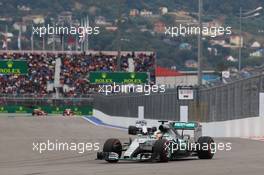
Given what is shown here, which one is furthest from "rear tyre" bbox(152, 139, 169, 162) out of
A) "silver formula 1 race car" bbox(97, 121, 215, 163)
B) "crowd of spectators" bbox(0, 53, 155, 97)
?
"crowd of spectators" bbox(0, 53, 155, 97)

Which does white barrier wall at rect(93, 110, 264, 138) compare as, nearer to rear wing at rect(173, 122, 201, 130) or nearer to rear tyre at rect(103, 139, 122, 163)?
rear wing at rect(173, 122, 201, 130)

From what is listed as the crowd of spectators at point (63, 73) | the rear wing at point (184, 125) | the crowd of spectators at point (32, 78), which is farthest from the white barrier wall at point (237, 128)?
the crowd of spectators at point (32, 78)

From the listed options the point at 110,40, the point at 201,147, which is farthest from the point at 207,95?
the point at 110,40

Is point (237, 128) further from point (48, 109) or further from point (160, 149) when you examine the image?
point (48, 109)

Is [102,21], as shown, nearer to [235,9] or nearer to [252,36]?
[235,9]

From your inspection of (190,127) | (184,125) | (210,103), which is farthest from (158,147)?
(210,103)

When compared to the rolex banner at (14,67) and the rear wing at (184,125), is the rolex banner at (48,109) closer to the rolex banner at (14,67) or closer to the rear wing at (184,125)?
the rolex banner at (14,67)

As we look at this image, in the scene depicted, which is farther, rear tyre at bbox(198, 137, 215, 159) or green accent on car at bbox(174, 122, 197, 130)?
green accent on car at bbox(174, 122, 197, 130)
